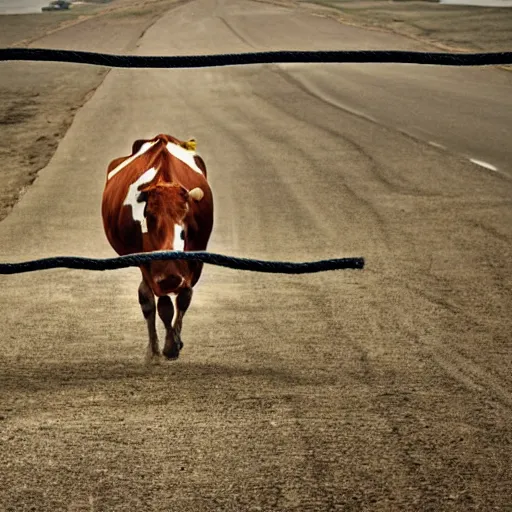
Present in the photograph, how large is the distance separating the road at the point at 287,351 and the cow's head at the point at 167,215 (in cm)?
216

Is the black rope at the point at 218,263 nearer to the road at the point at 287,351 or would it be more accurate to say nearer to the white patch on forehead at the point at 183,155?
the white patch on forehead at the point at 183,155

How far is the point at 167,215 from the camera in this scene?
18.0ft

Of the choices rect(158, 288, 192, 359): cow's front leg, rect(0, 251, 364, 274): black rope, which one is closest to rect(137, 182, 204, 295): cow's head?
rect(158, 288, 192, 359): cow's front leg

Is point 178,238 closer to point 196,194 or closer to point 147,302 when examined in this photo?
point 196,194

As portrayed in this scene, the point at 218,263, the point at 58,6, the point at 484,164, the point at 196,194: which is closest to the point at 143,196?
the point at 196,194

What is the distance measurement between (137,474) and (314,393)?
209 centimetres

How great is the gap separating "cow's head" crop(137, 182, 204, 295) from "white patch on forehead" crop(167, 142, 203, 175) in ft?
2.72

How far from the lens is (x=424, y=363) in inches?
384

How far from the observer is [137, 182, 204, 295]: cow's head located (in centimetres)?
544

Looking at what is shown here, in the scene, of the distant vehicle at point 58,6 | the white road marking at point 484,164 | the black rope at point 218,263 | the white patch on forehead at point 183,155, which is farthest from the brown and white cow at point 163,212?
the distant vehicle at point 58,6

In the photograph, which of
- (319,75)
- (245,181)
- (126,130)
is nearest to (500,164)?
(245,181)

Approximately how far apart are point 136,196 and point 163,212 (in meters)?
0.48

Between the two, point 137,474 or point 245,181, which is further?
point 245,181

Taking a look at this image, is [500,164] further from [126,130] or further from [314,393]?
[314,393]
